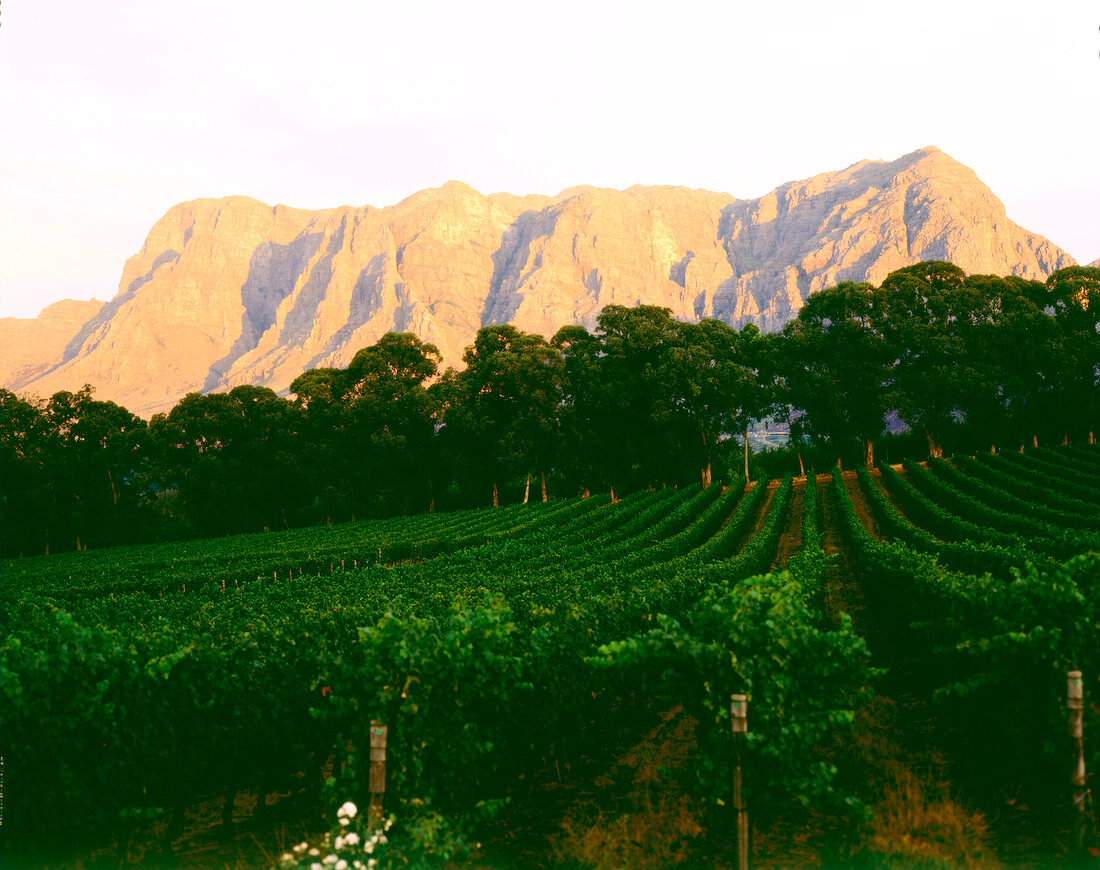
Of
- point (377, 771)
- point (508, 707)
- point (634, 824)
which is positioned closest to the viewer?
point (377, 771)

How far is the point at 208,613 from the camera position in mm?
14195

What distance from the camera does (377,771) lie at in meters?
5.54

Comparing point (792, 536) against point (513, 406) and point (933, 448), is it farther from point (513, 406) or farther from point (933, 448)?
point (933, 448)

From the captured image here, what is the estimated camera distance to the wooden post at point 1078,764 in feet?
19.3

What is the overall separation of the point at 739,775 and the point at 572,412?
50.1 meters

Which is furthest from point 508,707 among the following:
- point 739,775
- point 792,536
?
point 792,536

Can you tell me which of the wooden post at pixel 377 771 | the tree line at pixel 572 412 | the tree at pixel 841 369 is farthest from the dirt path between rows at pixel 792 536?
the wooden post at pixel 377 771

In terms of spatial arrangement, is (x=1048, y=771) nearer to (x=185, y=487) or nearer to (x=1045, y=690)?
(x=1045, y=690)

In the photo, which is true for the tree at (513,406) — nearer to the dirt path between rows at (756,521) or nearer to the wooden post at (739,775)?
the dirt path between rows at (756,521)

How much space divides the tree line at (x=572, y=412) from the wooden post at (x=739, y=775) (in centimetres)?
4621

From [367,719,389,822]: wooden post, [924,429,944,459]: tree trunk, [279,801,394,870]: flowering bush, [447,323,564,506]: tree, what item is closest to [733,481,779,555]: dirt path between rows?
[924,429,944,459]: tree trunk

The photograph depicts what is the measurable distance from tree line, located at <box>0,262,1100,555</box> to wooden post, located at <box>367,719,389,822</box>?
47228 mm

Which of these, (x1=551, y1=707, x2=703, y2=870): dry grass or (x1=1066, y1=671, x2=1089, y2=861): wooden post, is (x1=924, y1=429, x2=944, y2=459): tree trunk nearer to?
(x1=551, y1=707, x2=703, y2=870): dry grass

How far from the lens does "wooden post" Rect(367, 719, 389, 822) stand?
5.49 metres
